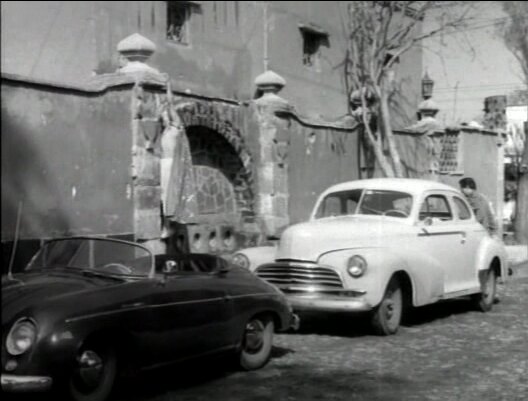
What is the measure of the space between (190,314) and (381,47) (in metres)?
12.9

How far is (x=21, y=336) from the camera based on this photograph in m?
5.03

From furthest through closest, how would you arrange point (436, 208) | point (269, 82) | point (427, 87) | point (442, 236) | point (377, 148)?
1. point (427, 87)
2. point (377, 148)
3. point (269, 82)
4. point (436, 208)
5. point (442, 236)

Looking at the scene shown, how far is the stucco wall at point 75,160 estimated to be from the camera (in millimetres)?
9195

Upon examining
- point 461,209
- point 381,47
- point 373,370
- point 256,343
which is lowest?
point 373,370

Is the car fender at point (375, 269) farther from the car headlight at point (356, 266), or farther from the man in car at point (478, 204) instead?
the man in car at point (478, 204)

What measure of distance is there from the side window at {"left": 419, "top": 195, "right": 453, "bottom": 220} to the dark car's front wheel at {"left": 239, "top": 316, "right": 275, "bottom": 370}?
10.2 ft

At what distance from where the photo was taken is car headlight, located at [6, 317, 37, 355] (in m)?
4.99

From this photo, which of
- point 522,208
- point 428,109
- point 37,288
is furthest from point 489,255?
point 428,109

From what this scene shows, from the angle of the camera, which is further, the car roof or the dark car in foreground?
the car roof

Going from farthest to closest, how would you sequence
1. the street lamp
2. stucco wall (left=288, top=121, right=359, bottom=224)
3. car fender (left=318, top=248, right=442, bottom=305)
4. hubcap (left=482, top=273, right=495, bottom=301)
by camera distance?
the street lamp
stucco wall (left=288, top=121, right=359, bottom=224)
hubcap (left=482, top=273, right=495, bottom=301)
car fender (left=318, top=248, right=442, bottom=305)

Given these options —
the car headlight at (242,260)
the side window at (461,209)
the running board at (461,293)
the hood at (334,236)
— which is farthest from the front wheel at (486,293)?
the car headlight at (242,260)

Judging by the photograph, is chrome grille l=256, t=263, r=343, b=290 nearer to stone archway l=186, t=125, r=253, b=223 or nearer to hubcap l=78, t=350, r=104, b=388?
hubcap l=78, t=350, r=104, b=388

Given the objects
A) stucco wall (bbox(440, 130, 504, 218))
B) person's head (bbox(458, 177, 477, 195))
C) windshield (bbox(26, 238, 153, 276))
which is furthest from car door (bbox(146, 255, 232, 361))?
stucco wall (bbox(440, 130, 504, 218))

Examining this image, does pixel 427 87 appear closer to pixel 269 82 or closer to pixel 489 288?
pixel 269 82
